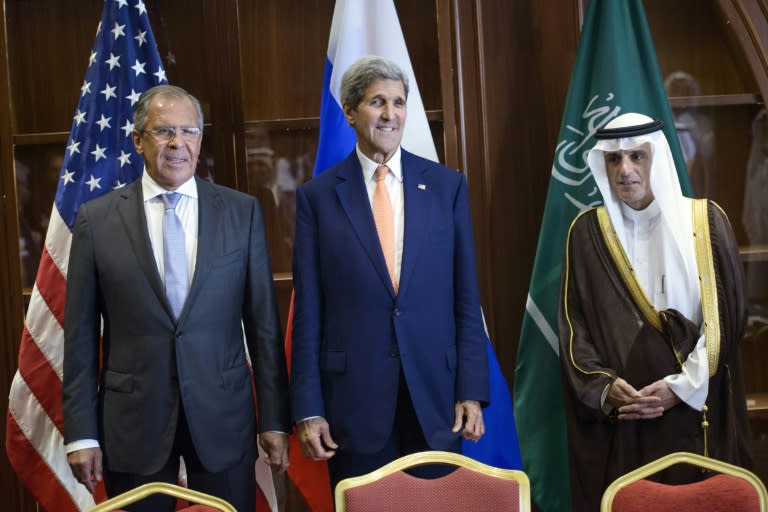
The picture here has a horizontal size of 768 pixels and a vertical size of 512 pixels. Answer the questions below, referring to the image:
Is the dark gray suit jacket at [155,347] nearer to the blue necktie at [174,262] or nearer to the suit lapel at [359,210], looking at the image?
the blue necktie at [174,262]

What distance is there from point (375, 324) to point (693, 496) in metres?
0.98

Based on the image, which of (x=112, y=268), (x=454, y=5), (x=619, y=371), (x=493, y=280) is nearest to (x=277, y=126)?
(x=454, y=5)

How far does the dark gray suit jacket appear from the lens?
7.81ft

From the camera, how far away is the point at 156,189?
2.49 meters

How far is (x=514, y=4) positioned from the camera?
12.4 feet

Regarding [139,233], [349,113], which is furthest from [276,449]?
[349,113]

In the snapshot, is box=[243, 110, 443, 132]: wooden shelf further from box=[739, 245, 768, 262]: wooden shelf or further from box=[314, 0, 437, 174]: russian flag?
box=[739, 245, 768, 262]: wooden shelf

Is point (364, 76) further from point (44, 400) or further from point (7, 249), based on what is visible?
point (7, 249)

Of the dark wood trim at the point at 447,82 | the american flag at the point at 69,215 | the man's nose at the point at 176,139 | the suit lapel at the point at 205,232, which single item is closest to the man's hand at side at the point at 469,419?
the suit lapel at the point at 205,232

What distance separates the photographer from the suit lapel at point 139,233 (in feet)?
7.83

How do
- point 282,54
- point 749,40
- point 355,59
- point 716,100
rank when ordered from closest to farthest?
1. point 355,59
2. point 749,40
3. point 716,100
4. point 282,54

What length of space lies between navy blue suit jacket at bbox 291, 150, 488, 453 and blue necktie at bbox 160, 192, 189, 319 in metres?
0.32

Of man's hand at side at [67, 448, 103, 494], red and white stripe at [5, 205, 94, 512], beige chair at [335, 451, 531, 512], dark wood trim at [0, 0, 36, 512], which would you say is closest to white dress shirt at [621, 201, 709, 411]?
beige chair at [335, 451, 531, 512]

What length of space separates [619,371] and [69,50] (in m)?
2.75
